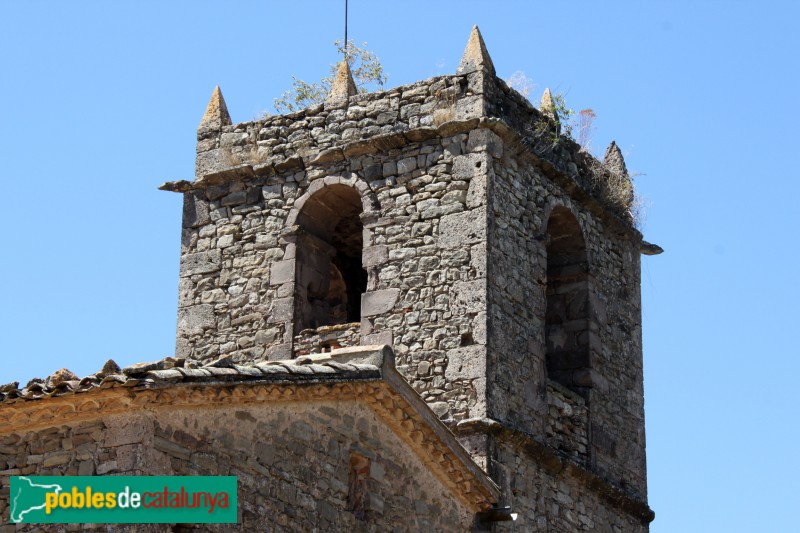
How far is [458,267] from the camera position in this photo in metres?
16.8

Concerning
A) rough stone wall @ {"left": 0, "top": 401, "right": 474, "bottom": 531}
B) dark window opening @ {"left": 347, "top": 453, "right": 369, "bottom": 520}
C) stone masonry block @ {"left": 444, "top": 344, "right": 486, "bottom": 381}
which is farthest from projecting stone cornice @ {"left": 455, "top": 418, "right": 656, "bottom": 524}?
dark window opening @ {"left": 347, "top": 453, "right": 369, "bottom": 520}

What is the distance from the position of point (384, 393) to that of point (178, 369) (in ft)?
7.35

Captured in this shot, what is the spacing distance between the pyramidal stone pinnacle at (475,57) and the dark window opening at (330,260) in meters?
1.59

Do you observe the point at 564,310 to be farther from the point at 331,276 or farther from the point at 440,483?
the point at 440,483

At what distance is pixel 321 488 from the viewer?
1328 cm

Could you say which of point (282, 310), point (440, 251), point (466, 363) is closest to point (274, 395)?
point (466, 363)

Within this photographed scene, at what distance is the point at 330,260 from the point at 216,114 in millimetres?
2048

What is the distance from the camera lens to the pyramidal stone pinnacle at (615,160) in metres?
19.3

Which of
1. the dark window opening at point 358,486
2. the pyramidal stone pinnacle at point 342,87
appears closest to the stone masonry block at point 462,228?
the pyramidal stone pinnacle at point 342,87

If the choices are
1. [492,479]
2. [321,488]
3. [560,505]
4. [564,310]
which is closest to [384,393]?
[321,488]

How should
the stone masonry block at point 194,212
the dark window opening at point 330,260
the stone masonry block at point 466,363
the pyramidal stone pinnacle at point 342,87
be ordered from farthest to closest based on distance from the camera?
the stone masonry block at point 194,212, the pyramidal stone pinnacle at point 342,87, the dark window opening at point 330,260, the stone masonry block at point 466,363

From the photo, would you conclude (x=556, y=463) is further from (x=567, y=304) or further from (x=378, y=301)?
(x=378, y=301)

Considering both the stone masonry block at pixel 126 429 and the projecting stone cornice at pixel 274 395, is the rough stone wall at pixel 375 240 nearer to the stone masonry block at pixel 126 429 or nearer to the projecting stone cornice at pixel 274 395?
the projecting stone cornice at pixel 274 395

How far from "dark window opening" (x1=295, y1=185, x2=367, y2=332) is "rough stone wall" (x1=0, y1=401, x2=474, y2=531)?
11.3 feet
